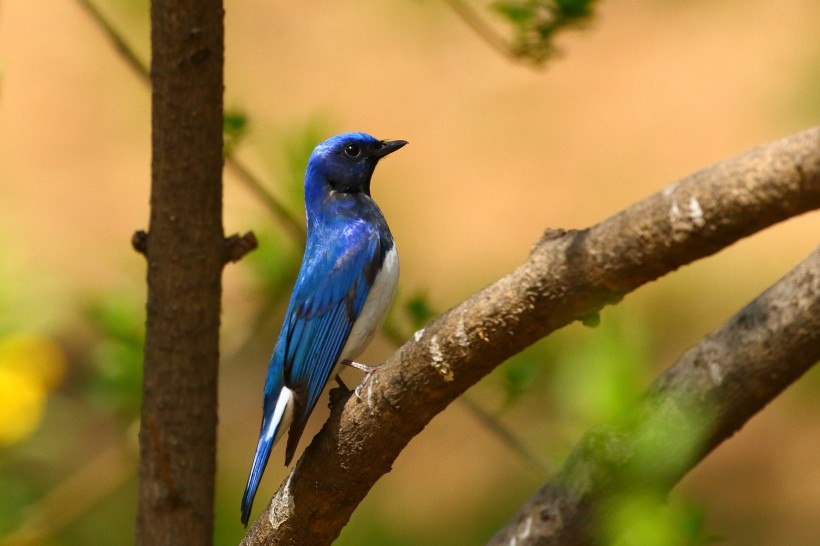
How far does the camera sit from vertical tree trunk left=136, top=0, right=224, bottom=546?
10.3 feet

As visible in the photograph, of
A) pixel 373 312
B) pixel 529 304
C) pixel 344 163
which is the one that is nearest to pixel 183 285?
pixel 373 312

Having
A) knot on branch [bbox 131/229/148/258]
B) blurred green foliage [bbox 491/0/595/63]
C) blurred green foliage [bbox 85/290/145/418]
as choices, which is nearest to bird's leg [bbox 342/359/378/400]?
knot on branch [bbox 131/229/148/258]

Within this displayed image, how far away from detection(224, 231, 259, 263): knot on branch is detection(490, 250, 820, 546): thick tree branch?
1117 millimetres

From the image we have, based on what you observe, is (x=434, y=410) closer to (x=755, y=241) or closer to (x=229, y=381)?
(x=229, y=381)

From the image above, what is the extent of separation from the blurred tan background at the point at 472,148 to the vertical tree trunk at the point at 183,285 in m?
3.11

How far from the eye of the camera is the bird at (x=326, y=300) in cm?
321

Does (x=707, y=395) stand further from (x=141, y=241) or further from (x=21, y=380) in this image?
(x=21, y=380)

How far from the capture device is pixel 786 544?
→ 6.45 m

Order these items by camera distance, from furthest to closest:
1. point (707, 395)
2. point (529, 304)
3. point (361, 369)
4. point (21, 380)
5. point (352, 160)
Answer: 1. point (352, 160)
2. point (21, 380)
3. point (361, 369)
4. point (707, 395)
5. point (529, 304)

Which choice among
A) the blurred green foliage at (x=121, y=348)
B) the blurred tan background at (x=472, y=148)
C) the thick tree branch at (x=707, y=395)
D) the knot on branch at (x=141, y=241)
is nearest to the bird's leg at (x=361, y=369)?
the thick tree branch at (x=707, y=395)

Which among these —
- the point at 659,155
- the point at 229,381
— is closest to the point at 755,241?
the point at 659,155

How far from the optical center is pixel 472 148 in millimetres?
9602

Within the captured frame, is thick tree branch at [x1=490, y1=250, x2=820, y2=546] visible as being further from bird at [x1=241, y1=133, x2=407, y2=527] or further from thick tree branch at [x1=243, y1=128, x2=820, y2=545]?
bird at [x1=241, y1=133, x2=407, y2=527]

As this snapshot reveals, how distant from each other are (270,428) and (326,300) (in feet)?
1.36
